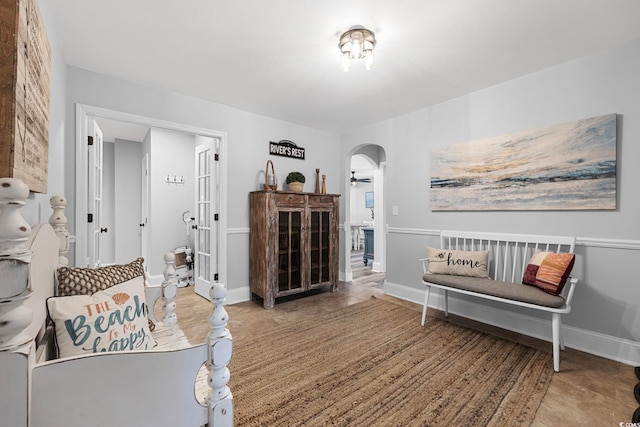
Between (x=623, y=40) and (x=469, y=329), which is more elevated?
(x=623, y=40)

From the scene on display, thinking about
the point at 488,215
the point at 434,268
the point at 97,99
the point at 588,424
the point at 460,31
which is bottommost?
the point at 588,424

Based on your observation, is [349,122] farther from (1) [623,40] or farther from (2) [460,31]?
(1) [623,40]

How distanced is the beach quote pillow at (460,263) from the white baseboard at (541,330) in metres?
0.48

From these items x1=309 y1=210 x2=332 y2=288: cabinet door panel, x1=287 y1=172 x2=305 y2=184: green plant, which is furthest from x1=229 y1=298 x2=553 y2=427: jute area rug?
x1=287 y1=172 x2=305 y2=184: green plant

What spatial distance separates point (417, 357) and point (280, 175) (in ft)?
8.87

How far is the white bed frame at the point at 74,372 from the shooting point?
584 millimetres

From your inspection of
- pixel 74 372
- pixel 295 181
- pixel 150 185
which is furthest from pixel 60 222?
pixel 150 185

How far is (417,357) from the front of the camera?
215cm

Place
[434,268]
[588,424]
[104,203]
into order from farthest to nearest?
[104,203]
[434,268]
[588,424]

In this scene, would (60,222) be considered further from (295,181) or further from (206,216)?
(295,181)

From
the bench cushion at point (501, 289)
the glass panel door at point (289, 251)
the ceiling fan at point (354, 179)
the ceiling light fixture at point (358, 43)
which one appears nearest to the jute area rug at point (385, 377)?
the bench cushion at point (501, 289)

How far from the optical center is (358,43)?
192cm

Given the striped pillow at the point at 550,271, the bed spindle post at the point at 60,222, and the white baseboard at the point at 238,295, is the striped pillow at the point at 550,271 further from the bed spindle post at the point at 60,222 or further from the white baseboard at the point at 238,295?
the bed spindle post at the point at 60,222

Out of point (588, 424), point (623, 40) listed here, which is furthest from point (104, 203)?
point (623, 40)
